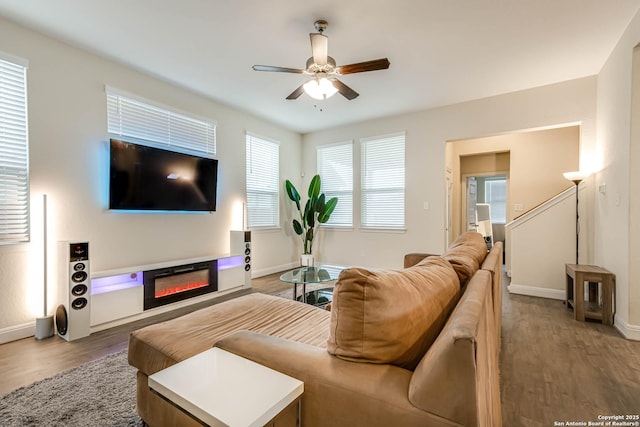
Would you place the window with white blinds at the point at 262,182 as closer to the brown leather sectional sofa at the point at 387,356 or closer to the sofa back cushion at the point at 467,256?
the sofa back cushion at the point at 467,256

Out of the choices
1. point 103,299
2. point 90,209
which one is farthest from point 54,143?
point 103,299

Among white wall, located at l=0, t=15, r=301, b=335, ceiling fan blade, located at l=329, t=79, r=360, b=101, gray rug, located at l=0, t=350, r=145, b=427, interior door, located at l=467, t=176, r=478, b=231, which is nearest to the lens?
gray rug, located at l=0, t=350, r=145, b=427

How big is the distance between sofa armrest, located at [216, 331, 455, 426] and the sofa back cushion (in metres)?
0.79

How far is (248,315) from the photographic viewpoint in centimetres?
195

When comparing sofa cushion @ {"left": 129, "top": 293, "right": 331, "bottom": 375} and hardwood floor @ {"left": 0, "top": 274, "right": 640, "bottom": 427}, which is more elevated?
sofa cushion @ {"left": 129, "top": 293, "right": 331, "bottom": 375}

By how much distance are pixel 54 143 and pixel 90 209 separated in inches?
27.9

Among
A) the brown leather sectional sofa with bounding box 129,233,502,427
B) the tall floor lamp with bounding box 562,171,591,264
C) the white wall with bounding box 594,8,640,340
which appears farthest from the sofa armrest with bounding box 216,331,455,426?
the tall floor lamp with bounding box 562,171,591,264

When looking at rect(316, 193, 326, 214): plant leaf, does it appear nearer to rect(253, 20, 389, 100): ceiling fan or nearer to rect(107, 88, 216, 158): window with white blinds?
rect(107, 88, 216, 158): window with white blinds

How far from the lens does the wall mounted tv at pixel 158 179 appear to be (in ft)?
10.6

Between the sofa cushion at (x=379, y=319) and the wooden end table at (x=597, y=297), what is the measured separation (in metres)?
3.09

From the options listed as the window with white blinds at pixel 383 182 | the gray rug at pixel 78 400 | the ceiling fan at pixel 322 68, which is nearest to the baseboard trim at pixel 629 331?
the window with white blinds at pixel 383 182

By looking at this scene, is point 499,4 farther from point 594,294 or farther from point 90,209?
point 90,209

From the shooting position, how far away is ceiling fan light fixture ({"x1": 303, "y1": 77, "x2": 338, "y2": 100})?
2.72m

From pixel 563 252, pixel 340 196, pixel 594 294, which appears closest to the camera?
pixel 594 294
